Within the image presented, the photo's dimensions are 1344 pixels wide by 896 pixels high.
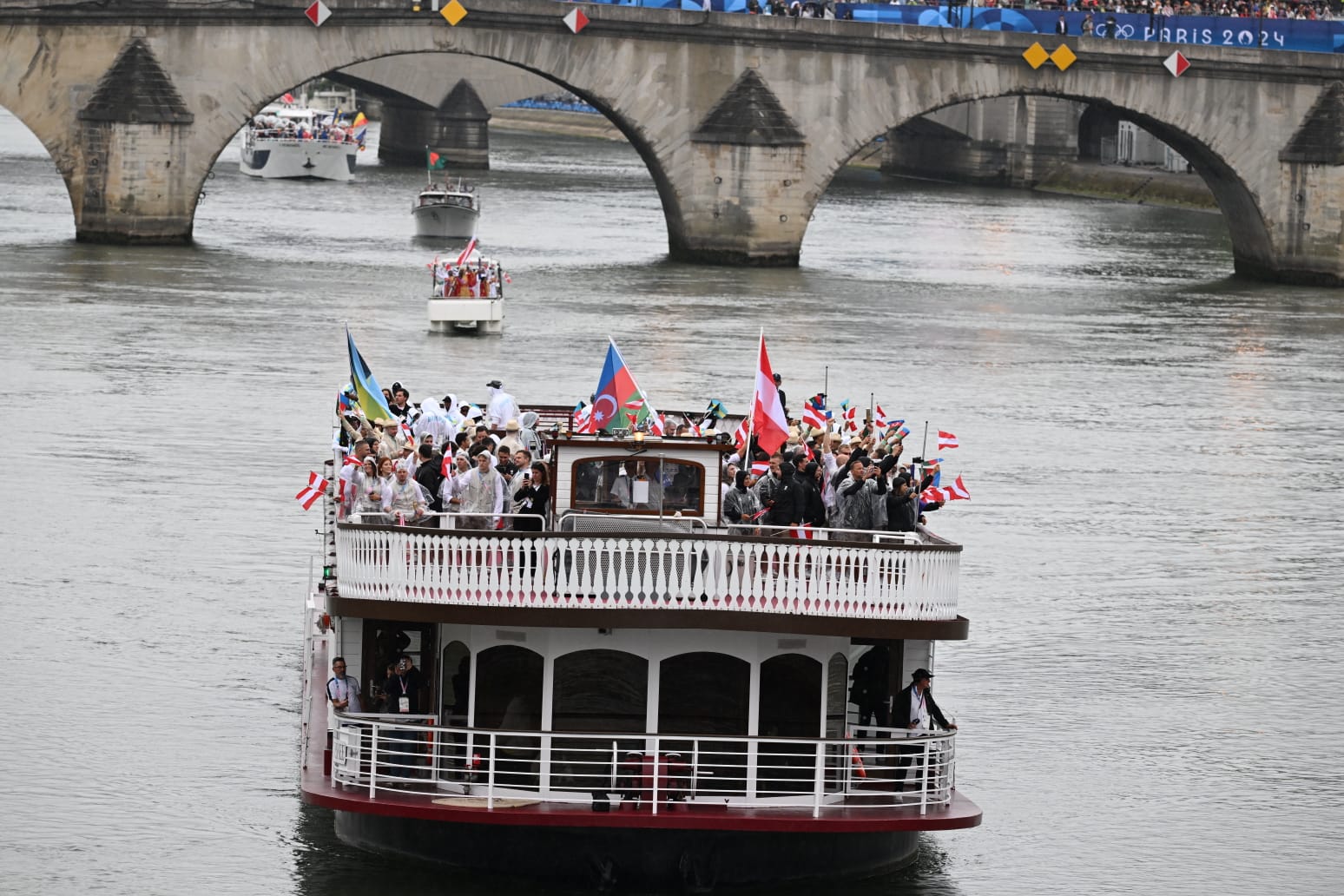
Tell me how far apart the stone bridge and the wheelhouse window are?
46.0 m

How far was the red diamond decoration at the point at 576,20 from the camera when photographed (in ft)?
217

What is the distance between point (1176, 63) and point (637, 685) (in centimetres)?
5297

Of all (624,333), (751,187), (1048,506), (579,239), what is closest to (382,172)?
(579,239)

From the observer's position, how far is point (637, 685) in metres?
20.0

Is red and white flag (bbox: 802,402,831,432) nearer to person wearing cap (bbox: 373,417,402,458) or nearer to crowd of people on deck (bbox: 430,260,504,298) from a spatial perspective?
person wearing cap (bbox: 373,417,402,458)

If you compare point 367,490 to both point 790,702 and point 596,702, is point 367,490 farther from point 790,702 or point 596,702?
point 790,702

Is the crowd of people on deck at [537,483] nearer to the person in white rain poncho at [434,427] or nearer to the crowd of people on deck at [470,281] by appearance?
the person in white rain poncho at [434,427]

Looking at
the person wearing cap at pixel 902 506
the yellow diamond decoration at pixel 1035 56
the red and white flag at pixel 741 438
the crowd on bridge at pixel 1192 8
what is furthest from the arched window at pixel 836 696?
the crowd on bridge at pixel 1192 8

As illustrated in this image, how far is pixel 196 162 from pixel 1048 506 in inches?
1354

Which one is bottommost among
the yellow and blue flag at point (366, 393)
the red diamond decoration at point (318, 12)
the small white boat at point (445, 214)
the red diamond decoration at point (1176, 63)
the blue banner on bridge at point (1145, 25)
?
the yellow and blue flag at point (366, 393)

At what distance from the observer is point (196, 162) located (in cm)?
6525

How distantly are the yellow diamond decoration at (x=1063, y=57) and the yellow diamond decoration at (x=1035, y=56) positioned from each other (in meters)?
0.22

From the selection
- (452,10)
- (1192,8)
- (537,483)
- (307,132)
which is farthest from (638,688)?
(307,132)

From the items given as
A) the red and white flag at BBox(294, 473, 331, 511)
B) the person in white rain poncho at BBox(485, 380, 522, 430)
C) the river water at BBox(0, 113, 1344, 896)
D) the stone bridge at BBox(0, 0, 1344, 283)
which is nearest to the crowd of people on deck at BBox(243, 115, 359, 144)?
the river water at BBox(0, 113, 1344, 896)
